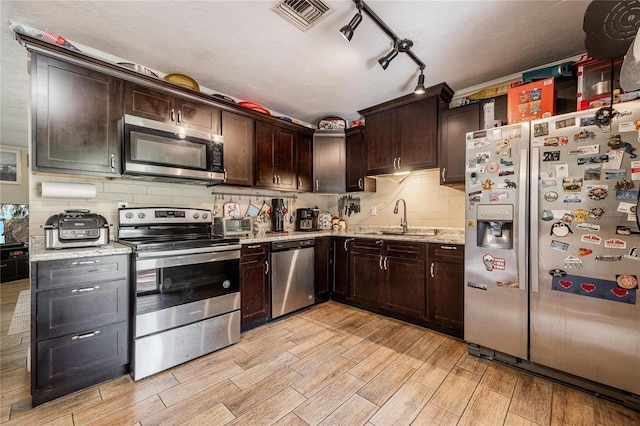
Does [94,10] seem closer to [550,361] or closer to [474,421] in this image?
[474,421]

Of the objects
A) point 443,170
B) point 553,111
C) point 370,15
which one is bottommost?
point 443,170

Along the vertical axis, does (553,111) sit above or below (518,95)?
below

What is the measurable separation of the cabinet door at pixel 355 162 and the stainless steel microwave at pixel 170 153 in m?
1.76

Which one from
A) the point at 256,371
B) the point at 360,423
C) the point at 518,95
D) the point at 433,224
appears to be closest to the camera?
the point at 360,423

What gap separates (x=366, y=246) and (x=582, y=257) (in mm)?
1885

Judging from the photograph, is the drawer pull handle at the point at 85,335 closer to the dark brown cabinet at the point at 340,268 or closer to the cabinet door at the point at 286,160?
the cabinet door at the point at 286,160

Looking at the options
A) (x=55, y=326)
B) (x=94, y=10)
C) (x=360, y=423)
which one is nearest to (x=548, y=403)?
(x=360, y=423)

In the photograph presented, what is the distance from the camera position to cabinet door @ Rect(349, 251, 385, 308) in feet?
10.2

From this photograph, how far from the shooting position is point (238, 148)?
2979mm

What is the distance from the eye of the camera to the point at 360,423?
1.53 meters

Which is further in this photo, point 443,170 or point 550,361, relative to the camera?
point 443,170

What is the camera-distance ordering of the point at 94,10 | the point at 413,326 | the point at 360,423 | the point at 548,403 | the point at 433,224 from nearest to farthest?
the point at 360,423 → the point at 548,403 → the point at 94,10 → the point at 413,326 → the point at 433,224

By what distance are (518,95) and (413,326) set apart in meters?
2.37

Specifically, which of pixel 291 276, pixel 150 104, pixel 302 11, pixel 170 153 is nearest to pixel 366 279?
pixel 291 276
